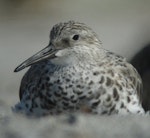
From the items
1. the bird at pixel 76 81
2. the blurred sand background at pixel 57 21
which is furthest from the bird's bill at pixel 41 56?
the blurred sand background at pixel 57 21

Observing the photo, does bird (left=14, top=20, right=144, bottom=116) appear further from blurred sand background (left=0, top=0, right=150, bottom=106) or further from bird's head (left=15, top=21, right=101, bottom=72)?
blurred sand background (left=0, top=0, right=150, bottom=106)

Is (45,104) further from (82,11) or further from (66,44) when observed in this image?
(82,11)

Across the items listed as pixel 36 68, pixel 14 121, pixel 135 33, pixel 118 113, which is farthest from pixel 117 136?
pixel 135 33

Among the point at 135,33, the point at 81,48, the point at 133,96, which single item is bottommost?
the point at 135,33

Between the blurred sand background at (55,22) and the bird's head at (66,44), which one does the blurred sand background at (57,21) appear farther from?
the bird's head at (66,44)

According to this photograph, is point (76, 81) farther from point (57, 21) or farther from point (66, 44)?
point (57, 21)

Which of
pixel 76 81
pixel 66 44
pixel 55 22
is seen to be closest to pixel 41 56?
pixel 66 44

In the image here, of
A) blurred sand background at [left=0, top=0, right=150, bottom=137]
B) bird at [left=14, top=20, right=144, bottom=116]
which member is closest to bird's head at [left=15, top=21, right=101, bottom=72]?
bird at [left=14, top=20, right=144, bottom=116]
